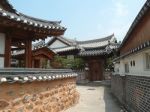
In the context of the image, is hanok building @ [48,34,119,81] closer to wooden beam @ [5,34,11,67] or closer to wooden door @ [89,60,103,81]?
wooden door @ [89,60,103,81]

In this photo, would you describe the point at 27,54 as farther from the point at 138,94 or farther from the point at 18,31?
the point at 138,94

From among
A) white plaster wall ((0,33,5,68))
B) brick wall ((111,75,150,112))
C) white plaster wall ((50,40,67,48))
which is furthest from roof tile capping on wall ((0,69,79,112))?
white plaster wall ((50,40,67,48))

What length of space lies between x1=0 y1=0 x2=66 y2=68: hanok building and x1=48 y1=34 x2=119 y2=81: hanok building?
19.5 m

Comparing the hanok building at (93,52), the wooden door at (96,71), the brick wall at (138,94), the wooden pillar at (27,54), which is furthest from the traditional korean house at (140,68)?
the hanok building at (93,52)

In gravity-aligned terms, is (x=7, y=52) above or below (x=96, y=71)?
above

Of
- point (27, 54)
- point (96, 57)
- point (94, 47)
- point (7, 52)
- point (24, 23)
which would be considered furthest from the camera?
point (94, 47)

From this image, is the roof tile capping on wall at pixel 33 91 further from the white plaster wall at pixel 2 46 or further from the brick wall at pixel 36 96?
the white plaster wall at pixel 2 46

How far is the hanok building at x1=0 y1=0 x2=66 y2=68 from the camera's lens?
29.8 feet

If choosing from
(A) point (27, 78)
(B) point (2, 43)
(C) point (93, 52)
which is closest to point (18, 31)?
(B) point (2, 43)

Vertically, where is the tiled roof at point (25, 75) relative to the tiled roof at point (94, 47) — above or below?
below

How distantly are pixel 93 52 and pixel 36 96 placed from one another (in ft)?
83.0

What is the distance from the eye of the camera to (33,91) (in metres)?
8.78

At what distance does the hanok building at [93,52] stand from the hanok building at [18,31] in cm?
1953

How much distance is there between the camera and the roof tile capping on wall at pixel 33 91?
7094mm
